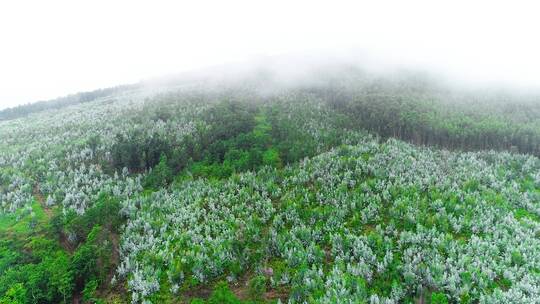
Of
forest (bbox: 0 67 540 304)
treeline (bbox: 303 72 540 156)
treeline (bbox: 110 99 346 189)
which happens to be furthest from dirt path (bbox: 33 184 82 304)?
treeline (bbox: 303 72 540 156)

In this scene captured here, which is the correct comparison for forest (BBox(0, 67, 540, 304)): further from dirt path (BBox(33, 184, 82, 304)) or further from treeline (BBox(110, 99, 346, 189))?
treeline (BBox(110, 99, 346, 189))

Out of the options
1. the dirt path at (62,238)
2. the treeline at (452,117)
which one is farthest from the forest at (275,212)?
the treeline at (452,117)

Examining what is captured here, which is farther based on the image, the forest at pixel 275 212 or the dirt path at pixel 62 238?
the dirt path at pixel 62 238

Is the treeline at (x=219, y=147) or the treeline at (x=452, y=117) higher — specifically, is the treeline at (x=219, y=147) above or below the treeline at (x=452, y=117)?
above

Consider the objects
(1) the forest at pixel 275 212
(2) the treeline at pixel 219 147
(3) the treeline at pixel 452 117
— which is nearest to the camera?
(1) the forest at pixel 275 212

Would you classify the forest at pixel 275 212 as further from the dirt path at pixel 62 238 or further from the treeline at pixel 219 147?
the treeline at pixel 219 147

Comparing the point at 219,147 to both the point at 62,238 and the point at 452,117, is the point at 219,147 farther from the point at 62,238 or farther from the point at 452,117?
the point at 452,117

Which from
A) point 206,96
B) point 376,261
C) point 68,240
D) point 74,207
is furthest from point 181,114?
point 376,261

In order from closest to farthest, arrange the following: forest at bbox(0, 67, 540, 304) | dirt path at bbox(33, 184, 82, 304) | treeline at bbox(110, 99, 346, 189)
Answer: forest at bbox(0, 67, 540, 304)
dirt path at bbox(33, 184, 82, 304)
treeline at bbox(110, 99, 346, 189)

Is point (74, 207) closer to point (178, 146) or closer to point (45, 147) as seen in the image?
point (178, 146)
